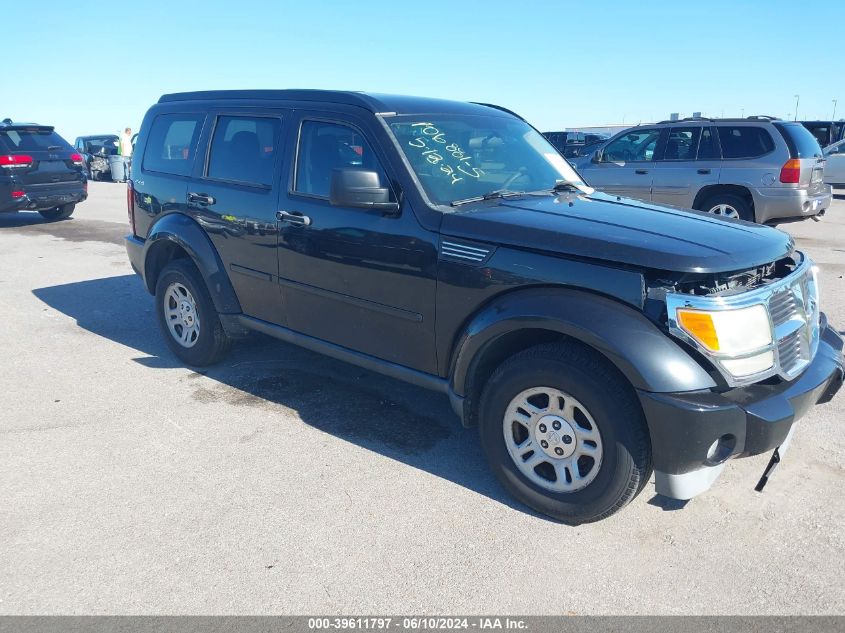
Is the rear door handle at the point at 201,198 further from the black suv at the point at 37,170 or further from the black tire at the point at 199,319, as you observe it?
the black suv at the point at 37,170

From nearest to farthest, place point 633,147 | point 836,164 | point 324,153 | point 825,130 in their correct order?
point 324,153 < point 633,147 < point 836,164 < point 825,130

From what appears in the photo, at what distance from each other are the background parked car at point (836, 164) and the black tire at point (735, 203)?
10.8 meters

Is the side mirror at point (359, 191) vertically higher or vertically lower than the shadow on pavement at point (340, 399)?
higher

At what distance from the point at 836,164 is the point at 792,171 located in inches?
441

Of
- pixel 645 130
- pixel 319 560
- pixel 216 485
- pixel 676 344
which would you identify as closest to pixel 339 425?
pixel 216 485

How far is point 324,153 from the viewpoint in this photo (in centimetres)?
416

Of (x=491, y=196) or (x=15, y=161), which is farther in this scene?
(x=15, y=161)

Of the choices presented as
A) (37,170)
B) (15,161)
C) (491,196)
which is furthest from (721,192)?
(15,161)

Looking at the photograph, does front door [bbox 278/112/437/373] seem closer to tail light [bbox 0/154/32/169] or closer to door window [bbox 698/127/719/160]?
door window [bbox 698/127/719/160]

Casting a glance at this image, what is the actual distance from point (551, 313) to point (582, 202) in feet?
3.54

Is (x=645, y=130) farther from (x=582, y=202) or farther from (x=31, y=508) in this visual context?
(x=31, y=508)

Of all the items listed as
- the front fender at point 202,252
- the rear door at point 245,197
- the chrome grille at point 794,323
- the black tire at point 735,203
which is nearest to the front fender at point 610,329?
the chrome grille at point 794,323

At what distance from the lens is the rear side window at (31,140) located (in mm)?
11961

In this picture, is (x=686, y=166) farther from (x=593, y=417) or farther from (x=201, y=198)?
(x=593, y=417)
